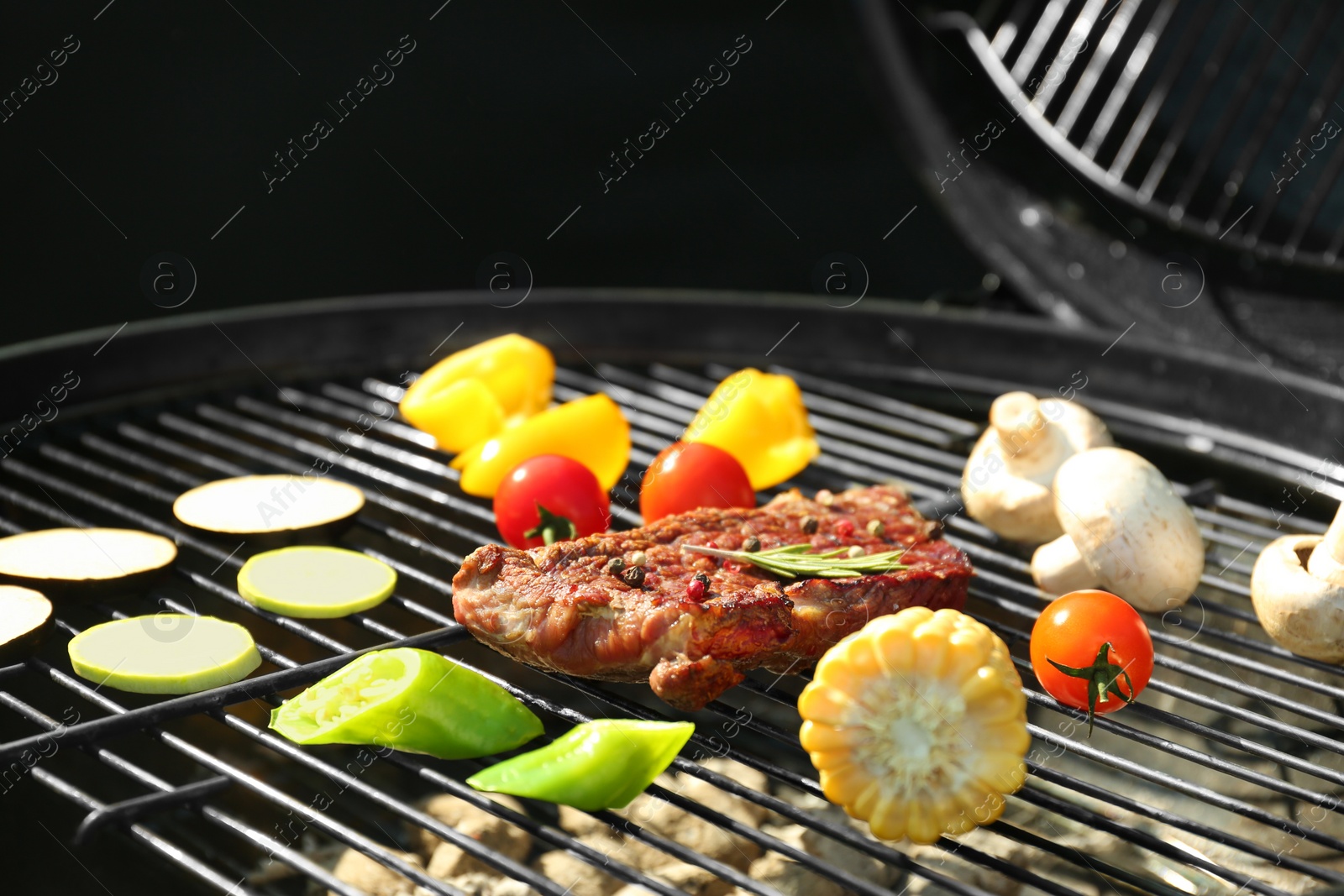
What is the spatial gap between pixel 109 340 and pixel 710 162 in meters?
4.14

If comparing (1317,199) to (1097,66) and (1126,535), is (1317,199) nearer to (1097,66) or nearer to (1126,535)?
(1097,66)

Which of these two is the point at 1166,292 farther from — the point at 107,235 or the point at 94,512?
the point at 107,235

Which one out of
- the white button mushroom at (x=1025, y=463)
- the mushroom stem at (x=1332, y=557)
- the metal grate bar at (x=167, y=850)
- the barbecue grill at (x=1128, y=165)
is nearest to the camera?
the metal grate bar at (x=167, y=850)

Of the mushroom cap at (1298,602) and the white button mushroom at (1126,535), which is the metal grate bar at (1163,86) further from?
A: the mushroom cap at (1298,602)

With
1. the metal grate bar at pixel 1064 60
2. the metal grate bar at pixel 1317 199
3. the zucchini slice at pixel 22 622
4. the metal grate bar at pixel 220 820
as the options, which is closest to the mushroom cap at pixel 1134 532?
the metal grate bar at pixel 1317 199

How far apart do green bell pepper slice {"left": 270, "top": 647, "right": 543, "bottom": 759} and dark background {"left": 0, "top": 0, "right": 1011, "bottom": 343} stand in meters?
2.97

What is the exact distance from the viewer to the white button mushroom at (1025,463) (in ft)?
9.66

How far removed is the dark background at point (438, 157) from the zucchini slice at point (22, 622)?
10.4ft

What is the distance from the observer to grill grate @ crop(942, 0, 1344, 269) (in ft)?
12.6

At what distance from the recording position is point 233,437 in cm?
371

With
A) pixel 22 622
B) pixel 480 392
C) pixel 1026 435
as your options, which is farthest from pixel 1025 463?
pixel 22 622

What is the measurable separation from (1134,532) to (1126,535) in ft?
0.06

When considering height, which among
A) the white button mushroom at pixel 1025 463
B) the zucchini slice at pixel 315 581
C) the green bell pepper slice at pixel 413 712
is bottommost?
the green bell pepper slice at pixel 413 712

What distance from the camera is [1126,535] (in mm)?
2682
